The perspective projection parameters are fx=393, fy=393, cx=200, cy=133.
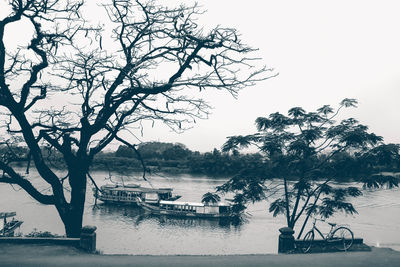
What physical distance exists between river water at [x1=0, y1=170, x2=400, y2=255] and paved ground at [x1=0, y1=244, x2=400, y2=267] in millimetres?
17446

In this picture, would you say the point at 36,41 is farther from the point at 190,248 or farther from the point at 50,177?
the point at 190,248

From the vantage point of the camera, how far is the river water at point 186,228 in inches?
1273

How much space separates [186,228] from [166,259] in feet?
107

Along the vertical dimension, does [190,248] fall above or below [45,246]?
below

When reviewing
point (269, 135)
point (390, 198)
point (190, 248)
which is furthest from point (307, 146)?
point (390, 198)

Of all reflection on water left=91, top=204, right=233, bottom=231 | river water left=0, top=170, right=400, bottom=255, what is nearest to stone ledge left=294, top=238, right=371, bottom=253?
river water left=0, top=170, right=400, bottom=255

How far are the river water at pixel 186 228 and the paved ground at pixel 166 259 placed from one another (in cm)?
1745

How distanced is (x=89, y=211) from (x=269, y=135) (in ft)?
118

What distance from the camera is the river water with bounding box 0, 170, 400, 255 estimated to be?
32.3 m

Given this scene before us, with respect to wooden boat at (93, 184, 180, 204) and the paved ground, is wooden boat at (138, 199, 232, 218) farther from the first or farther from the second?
the paved ground

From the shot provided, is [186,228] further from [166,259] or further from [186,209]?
[166,259]

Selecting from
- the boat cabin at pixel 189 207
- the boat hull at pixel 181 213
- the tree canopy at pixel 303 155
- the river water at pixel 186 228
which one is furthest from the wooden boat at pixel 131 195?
the tree canopy at pixel 303 155

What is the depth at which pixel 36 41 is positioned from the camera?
12.6m

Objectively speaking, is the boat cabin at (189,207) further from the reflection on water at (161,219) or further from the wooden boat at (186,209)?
the reflection on water at (161,219)
